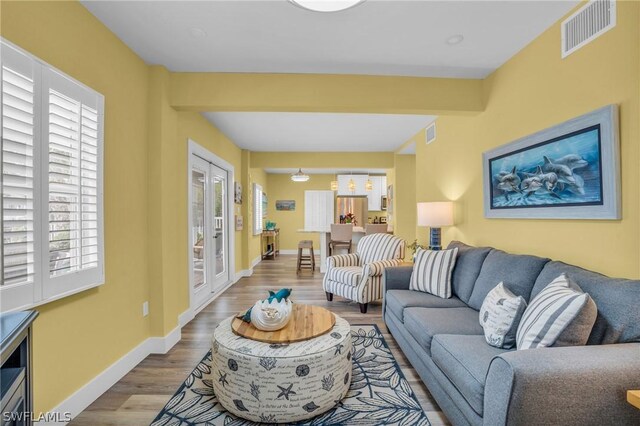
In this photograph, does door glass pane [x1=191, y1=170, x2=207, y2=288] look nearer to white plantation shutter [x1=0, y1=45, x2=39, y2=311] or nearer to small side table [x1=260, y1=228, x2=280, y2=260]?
white plantation shutter [x1=0, y1=45, x2=39, y2=311]

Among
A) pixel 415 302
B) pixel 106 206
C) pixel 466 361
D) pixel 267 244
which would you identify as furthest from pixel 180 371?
pixel 267 244

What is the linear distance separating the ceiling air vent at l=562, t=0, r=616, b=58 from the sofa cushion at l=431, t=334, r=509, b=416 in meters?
2.05

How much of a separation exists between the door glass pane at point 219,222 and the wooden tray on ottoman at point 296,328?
9.48 feet

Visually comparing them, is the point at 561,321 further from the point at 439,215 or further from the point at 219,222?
the point at 219,222

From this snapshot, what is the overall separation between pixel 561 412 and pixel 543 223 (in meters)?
1.54

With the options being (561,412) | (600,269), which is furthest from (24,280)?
(600,269)

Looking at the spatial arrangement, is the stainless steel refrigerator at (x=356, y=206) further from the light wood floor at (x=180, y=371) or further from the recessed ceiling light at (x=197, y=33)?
the recessed ceiling light at (x=197, y=33)

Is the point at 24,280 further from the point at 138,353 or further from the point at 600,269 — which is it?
the point at 600,269

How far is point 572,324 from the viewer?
138cm

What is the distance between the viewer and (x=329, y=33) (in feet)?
7.42

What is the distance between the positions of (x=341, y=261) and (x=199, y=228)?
6.85 feet

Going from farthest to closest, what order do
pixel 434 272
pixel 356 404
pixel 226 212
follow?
pixel 226 212 → pixel 434 272 → pixel 356 404

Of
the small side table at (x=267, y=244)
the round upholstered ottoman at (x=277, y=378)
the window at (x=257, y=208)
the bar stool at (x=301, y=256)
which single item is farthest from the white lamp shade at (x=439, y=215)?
the small side table at (x=267, y=244)

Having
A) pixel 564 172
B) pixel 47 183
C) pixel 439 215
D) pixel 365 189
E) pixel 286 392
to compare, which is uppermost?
pixel 365 189
